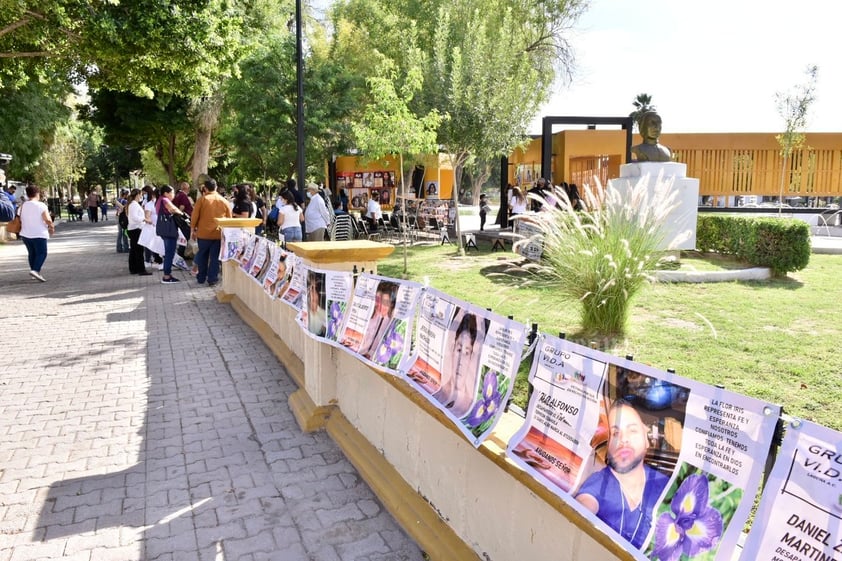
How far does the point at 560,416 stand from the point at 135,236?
13662 millimetres

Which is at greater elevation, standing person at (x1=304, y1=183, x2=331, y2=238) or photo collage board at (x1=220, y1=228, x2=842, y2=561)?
standing person at (x1=304, y1=183, x2=331, y2=238)

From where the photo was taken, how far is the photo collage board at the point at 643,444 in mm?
1539

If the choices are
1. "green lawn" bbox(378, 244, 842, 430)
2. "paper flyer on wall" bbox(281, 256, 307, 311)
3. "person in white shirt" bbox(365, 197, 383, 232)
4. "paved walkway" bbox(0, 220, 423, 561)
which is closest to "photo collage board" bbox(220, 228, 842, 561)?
"paved walkway" bbox(0, 220, 423, 561)

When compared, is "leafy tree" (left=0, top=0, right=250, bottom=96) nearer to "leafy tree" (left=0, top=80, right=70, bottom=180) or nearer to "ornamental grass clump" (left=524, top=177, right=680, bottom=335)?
"ornamental grass clump" (left=524, top=177, right=680, bottom=335)

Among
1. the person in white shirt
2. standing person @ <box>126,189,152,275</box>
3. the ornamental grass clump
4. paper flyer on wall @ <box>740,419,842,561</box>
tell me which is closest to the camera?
paper flyer on wall @ <box>740,419,842,561</box>

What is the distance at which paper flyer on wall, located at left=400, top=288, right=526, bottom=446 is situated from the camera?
9.07ft

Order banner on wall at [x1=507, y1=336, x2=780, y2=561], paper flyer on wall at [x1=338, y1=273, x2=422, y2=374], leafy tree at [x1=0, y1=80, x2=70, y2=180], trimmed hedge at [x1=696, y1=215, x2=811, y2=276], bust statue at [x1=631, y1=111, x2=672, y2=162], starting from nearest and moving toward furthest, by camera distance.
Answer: banner on wall at [x1=507, y1=336, x2=780, y2=561] → paper flyer on wall at [x1=338, y1=273, x2=422, y2=374] → trimmed hedge at [x1=696, y1=215, x2=811, y2=276] → bust statue at [x1=631, y1=111, x2=672, y2=162] → leafy tree at [x1=0, y1=80, x2=70, y2=180]

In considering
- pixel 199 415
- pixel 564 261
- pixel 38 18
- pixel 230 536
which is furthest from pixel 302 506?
pixel 38 18

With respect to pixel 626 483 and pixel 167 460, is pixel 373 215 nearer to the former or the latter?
pixel 167 460

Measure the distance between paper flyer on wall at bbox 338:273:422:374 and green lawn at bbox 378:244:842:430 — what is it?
1569 millimetres

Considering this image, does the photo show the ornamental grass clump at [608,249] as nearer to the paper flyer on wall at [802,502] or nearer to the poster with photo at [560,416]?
the poster with photo at [560,416]

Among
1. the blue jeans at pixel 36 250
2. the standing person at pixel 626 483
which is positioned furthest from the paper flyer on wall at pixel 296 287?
the blue jeans at pixel 36 250

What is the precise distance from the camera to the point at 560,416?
7.84ft

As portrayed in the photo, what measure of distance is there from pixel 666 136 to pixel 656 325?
717 inches
